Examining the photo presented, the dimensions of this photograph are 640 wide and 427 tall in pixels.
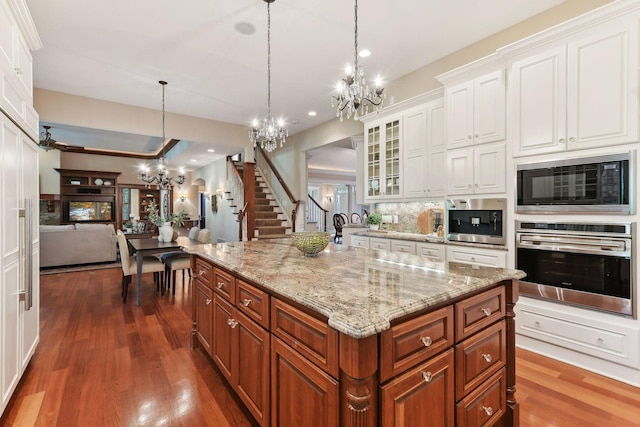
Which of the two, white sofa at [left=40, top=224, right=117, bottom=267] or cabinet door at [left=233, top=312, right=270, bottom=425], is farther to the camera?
white sofa at [left=40, top=224, right=117, bottom=267]

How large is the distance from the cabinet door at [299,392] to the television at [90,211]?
11.8m

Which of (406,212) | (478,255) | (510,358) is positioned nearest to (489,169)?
(478,255)

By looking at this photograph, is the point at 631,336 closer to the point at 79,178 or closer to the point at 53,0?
the point at 53,0

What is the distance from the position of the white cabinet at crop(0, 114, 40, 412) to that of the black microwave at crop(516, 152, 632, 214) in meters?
4.11

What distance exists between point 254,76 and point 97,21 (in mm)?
1912

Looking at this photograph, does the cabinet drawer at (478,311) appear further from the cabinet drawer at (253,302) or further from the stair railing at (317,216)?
the stair railing at (317,216)

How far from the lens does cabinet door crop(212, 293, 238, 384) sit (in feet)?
6.36

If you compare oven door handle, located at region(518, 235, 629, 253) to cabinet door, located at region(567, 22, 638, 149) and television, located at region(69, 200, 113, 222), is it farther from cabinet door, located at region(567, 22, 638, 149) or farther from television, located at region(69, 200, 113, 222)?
television, located at region(69, 200, 113, 222)

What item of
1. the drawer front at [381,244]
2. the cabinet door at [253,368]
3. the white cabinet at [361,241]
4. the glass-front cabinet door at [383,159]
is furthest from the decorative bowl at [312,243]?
the glass-front cabinet door at [383,159]

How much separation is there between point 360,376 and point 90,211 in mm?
12471

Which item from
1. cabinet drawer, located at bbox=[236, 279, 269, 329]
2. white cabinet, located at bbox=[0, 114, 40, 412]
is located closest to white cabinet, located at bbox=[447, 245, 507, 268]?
cabinet drawer, located at bbox=[236, 279, 269, 329]

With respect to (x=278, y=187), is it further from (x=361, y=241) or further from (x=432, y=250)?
(x=432, y=250)

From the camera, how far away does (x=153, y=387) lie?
2.24m

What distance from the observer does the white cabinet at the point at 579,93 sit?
7.48 ft
